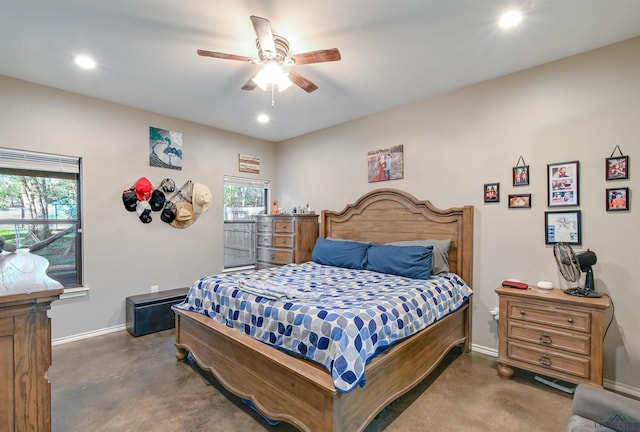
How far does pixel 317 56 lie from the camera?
2.09 meters

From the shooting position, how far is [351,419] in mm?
1646

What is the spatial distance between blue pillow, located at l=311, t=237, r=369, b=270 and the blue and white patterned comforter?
1.17 feet

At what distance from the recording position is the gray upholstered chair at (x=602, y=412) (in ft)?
4.11

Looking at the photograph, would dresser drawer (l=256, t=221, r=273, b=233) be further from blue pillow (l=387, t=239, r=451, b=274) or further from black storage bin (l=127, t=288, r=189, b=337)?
blue pillow (l=387, t=239, r=451, b=274)

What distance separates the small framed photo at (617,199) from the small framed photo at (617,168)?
103 mm

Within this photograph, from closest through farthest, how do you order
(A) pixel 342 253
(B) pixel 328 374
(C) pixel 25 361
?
(C) pixel 25 361 < (B) pixel 328 374 < (A) pixel 342 253

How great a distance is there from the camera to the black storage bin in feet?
11.1

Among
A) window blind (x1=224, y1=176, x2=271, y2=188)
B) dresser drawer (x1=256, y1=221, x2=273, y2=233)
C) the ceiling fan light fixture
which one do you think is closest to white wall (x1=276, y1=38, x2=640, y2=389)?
dresser drawer (x1=256, y1=221, x2=273, y2=233)

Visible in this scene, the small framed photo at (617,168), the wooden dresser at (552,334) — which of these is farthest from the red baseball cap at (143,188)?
the small framed photo at (617,168)

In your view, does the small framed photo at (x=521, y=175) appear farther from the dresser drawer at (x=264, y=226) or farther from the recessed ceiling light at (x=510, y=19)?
the dresser drawer at (x=264, y=226)

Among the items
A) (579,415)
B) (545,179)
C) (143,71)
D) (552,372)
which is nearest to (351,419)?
(579,415)

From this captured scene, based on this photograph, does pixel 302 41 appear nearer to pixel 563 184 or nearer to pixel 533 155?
pixel 533 155

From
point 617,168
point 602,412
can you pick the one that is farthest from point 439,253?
point 602,412

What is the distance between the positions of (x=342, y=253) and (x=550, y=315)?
79.3 inches
